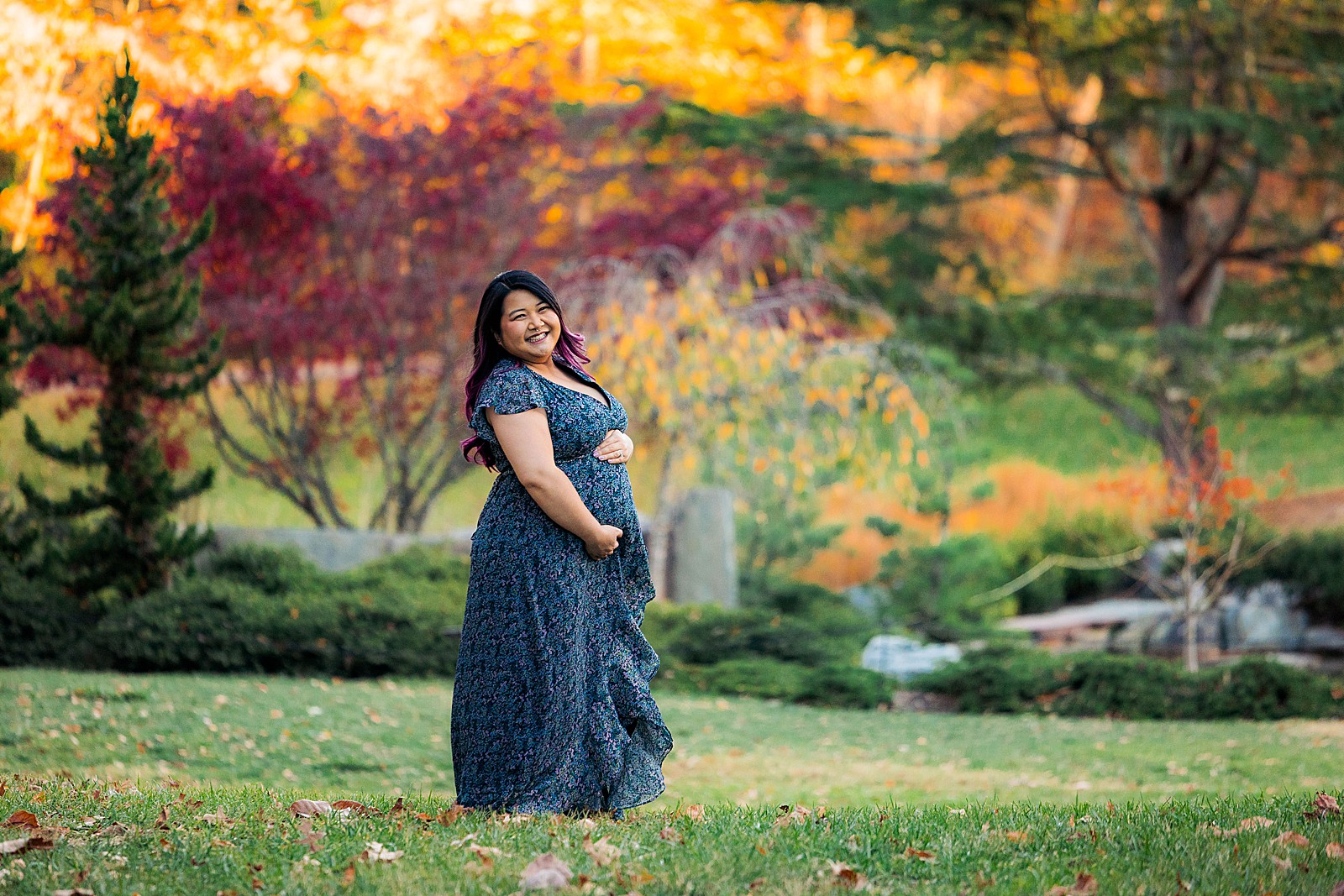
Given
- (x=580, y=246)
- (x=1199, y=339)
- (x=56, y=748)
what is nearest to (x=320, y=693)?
(x=56, y=748)

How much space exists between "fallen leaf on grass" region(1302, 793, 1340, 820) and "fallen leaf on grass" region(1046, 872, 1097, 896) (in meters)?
1.15

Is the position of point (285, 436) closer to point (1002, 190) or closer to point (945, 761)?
point (945, 761)

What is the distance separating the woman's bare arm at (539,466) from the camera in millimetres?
3830

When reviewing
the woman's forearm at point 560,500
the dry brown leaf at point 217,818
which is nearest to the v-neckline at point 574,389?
the woman's forearm at point 560,500

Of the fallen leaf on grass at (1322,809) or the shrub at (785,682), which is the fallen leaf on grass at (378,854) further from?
the shrub at (785,682)

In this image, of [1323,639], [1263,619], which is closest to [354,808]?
[1263,619]

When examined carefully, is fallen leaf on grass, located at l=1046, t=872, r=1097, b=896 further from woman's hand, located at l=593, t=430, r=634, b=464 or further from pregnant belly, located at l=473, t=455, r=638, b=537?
woman's hand, located at l=593, t=430, r=634, b=464

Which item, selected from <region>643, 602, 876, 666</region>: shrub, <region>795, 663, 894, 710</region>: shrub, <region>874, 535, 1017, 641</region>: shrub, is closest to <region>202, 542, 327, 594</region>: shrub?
<region>643, 602, 876, 666</region>: shrub

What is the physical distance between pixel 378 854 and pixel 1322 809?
2758 millimetres

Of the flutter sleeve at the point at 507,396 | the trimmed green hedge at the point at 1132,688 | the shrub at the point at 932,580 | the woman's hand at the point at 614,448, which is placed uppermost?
the flutter sleeve at the point at 507,396

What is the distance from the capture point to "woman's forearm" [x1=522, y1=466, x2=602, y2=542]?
151 inches

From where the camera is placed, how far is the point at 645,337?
1043 cm

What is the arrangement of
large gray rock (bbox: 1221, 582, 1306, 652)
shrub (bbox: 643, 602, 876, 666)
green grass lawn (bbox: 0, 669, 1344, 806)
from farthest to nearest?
large gray rock (bbox: 1221, 582, 1306, 652) < shrub (bbox: 643, 602, 876, 666) < green grass lawn (bbox: 0, 669, 1344, 806)

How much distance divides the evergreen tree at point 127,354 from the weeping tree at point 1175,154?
285 inches
